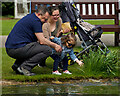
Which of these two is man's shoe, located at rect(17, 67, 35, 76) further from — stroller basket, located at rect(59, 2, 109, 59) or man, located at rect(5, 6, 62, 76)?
stroller basket, located at rect(59, 2, 109, 59)

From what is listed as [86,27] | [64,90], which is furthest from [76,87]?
[86,27]

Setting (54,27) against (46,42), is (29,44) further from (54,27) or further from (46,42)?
(54,27)

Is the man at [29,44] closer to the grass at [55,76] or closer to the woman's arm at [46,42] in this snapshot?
the woman's arm at [46,42]

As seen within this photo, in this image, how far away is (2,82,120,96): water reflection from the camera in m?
4.87

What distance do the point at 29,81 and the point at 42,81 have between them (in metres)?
0.21

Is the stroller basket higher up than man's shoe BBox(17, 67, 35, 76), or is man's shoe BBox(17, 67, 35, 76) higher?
the stroller basket

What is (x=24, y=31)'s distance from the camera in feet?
19.8

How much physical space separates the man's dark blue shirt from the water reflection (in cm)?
91

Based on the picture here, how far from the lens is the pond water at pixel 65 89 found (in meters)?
4.80

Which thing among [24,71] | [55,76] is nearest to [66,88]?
[55,76]

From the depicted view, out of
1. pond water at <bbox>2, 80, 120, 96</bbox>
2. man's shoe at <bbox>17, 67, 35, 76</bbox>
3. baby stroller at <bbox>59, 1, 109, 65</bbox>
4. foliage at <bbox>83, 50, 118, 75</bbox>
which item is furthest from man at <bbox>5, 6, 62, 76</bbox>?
baby stroller at <bbox>59, 1, 109, 65</bbox>

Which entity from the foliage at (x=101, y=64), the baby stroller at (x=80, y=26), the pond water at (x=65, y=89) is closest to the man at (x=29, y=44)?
the pond water at (x=65, y=89)

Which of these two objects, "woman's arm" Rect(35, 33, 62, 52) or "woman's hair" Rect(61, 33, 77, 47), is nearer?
"woman's arm" Rect(35, 33, 62, 52)

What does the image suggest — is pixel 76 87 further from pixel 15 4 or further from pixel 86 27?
pixel 15 4
